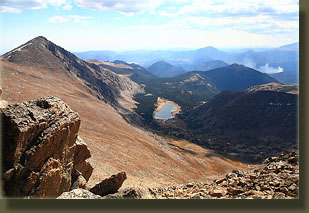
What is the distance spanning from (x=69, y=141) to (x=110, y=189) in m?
4.35

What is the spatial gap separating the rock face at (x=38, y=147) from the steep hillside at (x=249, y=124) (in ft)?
272

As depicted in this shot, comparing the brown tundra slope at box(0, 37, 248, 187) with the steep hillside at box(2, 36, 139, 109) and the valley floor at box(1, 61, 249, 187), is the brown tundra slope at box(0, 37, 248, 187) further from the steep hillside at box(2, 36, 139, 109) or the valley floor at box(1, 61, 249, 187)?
the steep hillside at box(2, 36, 139, 109)

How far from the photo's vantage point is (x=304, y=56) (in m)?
8.91

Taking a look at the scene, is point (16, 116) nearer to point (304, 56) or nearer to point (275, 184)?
point (304, 56)

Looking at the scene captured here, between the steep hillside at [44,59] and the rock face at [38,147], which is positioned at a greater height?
the steep hillside at [44,59]

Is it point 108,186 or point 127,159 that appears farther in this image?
point 127,159

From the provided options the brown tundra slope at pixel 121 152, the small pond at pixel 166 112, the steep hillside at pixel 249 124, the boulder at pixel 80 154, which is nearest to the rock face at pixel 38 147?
the boulder at pixel 80 154

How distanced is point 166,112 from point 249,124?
63635 millimetres

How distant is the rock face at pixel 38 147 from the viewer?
39.3ft

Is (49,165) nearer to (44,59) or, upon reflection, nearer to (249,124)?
(44,59)

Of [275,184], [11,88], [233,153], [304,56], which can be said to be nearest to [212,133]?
[233,153]

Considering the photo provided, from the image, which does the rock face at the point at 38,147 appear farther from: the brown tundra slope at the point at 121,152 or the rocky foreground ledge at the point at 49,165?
the brown tundra slope at the point at 121,152

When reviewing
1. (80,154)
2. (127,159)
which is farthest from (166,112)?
(80,154)

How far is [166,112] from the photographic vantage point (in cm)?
17425
